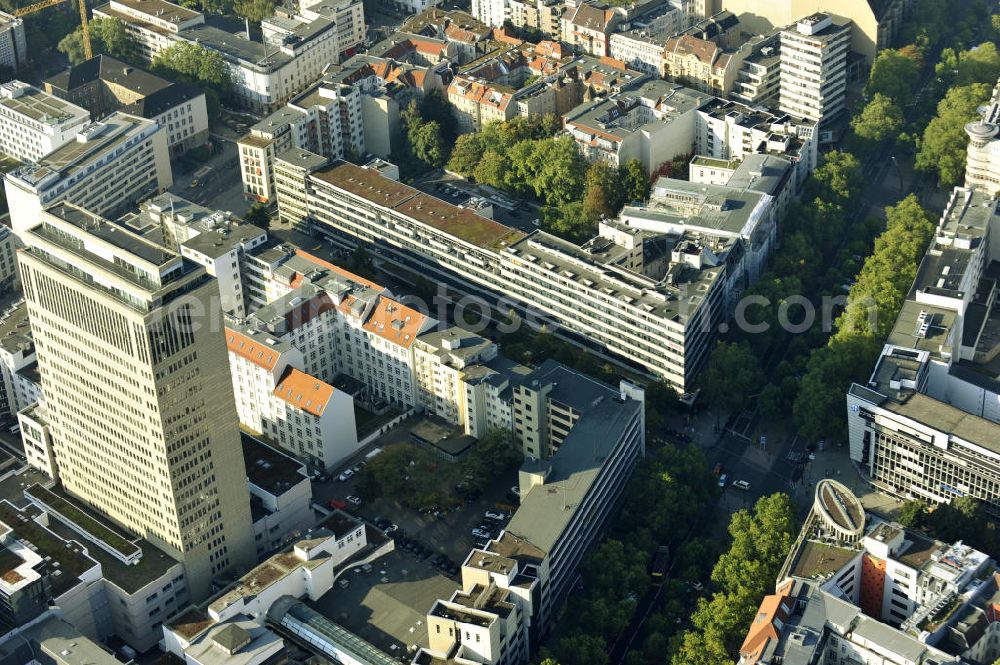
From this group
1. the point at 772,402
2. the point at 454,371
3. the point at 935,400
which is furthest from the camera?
the point at 772,402

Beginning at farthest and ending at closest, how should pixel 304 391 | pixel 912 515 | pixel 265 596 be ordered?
pixel 304 391 < pixel 912 515 < pixel 265 596

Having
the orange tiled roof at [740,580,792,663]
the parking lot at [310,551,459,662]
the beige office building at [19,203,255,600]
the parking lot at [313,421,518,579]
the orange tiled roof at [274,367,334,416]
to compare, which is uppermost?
the beige office building at [19,203,255,600]

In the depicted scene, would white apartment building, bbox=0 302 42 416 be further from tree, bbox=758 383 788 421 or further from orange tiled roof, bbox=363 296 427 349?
tree, bbox=758 383 788 421

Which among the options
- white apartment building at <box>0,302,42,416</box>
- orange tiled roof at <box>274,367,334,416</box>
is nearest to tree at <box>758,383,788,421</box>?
orange tiled roof at <box>274,367,334,416</box>

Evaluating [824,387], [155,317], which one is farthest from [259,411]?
[824,387]

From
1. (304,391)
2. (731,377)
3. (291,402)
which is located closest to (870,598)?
(731,377)

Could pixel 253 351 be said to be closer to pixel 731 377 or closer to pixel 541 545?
pixel 541 545
